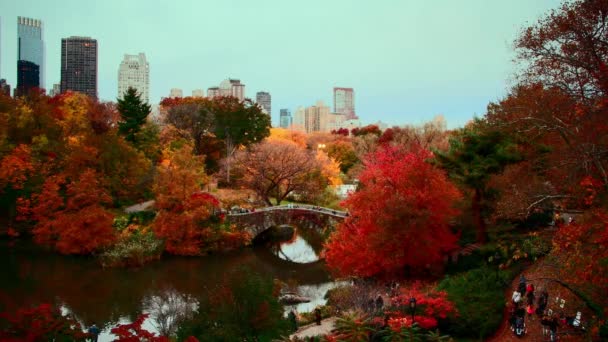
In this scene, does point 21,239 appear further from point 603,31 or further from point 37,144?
point 603,31

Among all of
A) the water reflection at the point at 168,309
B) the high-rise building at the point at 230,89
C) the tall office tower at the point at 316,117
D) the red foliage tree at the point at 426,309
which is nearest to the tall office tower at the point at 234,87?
the high-rise building at the point at 230,89

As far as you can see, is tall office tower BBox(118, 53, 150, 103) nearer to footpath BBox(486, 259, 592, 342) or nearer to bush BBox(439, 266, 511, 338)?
bush BBox(439, 266, 511, 338)

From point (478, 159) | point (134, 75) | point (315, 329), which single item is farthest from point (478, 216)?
point (134, 75)

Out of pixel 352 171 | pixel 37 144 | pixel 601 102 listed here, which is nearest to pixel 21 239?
pixel 37 144

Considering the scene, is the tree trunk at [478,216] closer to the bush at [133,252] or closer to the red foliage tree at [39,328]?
the bush at [133,252]

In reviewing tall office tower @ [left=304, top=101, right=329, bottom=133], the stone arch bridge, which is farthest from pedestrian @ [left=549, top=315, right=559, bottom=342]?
tall office tower @ [left=304, top=101, right=329, bottom=133]

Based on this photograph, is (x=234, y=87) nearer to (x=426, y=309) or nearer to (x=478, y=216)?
(x=478, y=216)
